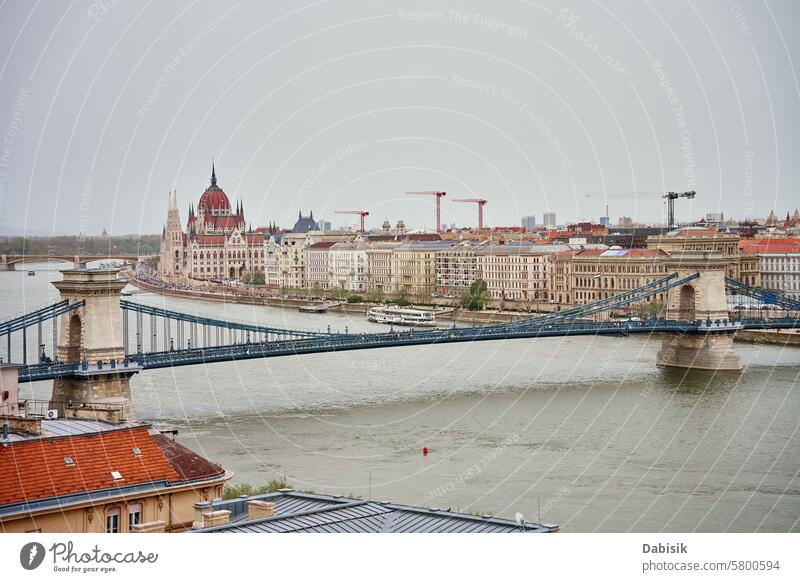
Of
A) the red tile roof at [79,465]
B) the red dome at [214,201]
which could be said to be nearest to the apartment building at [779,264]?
the red tile roof at [79,465]

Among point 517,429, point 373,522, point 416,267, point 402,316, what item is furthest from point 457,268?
point 373,522

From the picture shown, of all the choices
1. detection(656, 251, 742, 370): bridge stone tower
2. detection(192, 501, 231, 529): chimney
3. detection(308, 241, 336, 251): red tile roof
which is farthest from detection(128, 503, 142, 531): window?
detection(308, 241, 336, 251): red tile roof

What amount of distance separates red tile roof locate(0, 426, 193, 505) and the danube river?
87.8 inches

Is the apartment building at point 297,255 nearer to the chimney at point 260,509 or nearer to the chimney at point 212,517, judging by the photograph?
the chimney at point 212,517

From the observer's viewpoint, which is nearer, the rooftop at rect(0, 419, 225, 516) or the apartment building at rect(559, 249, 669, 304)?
the rooftop at rect(0, 419, 225, 516)

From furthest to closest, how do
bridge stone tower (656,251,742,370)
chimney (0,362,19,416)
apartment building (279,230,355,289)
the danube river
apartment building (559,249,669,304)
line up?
apartment building (279,230,355,289)
apartment building (559,249,669,304)
bridge stone tower (656,251,742,370)
the danube river
chimney (0,362,19,416)

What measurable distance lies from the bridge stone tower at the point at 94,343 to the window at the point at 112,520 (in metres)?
5.67

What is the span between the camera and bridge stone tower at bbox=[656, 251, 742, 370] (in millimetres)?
16078

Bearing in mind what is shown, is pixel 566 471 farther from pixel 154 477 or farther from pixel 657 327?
pixel 657 327

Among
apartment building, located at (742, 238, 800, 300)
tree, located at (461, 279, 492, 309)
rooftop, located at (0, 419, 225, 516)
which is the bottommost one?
tree, located at (461, 279, 492, 309)

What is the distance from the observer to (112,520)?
5.82m

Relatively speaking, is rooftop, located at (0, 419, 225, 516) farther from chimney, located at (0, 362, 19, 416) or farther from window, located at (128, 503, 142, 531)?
chimney, located at (0, 362, 19, 416)

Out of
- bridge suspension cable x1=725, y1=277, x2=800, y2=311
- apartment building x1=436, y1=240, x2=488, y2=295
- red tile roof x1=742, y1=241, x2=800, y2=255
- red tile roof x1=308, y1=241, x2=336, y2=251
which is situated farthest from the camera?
red tile roof x1=308, y1=241, x2=336, y2=251
